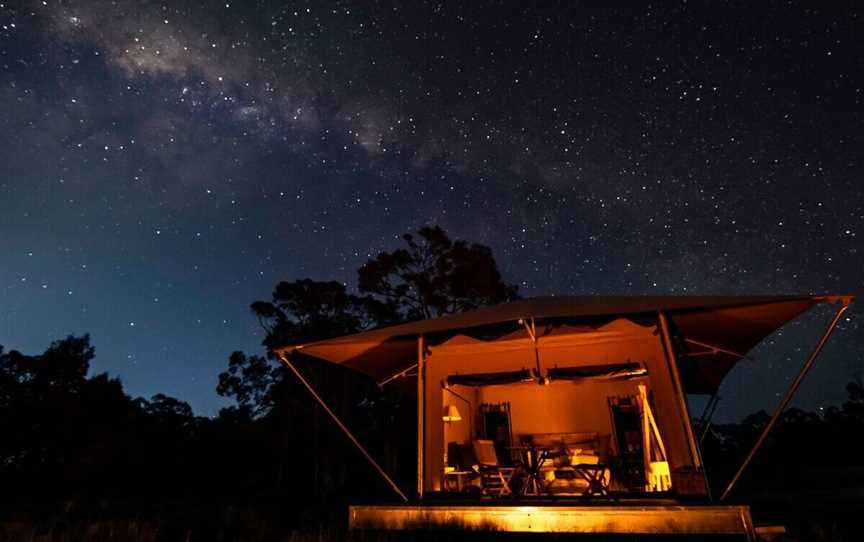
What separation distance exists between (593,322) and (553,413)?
3892 millimetres

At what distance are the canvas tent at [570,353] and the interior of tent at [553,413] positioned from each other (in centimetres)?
2

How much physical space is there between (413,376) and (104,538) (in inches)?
225

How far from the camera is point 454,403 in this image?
855 cm

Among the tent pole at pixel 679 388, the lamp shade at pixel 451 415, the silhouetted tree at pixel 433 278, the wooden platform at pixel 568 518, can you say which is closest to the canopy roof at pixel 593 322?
the tent pole at pixel 679 388

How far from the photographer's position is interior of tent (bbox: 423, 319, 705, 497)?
6562 millimetres

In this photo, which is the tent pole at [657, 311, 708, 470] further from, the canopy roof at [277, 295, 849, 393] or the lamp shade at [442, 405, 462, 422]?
the lamp shade at [442, 405, 462, 422]

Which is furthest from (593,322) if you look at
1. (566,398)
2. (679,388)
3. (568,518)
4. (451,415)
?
(566,398)

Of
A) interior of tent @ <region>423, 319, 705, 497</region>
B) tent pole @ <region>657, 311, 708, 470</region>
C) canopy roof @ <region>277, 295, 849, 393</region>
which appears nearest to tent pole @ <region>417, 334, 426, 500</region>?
canopy roof @ <region>277, 295, 849, 393</region>

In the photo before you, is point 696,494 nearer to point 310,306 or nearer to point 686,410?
point 686,410

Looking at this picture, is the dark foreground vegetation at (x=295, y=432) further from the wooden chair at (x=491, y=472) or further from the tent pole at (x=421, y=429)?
the tent pole at (x=421, y=429)

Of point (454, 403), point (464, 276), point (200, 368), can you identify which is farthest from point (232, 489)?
point (454, 403)

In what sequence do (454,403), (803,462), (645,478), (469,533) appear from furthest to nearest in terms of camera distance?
(803,462)
(454,403)
(645,478)
(469,533)

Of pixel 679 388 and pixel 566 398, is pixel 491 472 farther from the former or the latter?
pixel 566 398

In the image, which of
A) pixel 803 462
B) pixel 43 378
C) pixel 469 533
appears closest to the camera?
pixel 469 533
